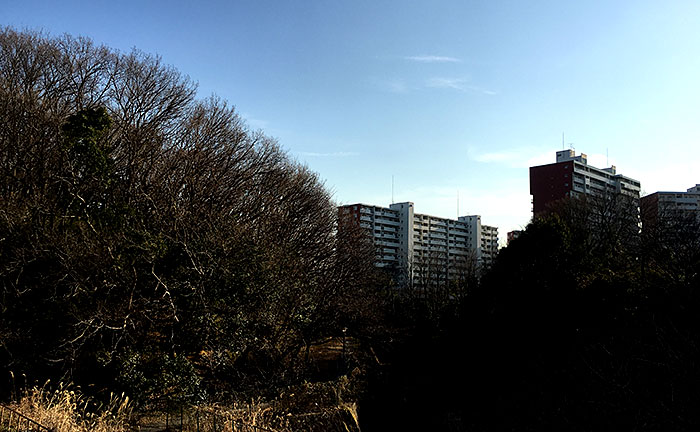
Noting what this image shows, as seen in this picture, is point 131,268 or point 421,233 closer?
point 131,268

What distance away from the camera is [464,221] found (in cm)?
9156

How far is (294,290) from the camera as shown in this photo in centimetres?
1551

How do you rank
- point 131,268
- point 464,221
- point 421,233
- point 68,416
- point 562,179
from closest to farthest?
point 68,416 < point 131,268 < point 562,179 < point 421,233 < point 464,221

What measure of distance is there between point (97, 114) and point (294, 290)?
736cm

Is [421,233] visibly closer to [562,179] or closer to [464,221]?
[464,221]

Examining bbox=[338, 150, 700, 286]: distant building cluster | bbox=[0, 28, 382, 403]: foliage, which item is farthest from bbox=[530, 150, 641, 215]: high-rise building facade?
bbox=[0, 28, 382, 403]: foliage

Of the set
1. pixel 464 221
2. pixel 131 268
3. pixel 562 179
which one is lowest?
pixel 131 268

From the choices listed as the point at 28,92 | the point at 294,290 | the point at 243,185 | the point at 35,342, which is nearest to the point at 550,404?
the point at 294,290

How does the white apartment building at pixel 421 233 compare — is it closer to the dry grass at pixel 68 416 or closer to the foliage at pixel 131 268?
the foliage at pixel 131 268

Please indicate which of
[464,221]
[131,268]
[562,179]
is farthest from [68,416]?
[464,221]

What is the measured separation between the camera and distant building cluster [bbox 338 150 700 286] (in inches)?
1864

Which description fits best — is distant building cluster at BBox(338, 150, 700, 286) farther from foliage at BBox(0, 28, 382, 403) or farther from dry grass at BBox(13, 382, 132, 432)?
dry grass at BBox(13, 382, 132, 432)

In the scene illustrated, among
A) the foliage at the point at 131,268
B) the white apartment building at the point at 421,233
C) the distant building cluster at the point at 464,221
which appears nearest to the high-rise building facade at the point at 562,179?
the distant building cluster at the point at 464,221

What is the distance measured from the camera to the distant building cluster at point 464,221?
155 ft
